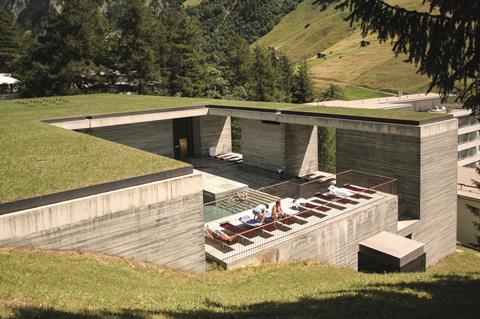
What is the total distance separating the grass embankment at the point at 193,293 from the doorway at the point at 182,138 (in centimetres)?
1861

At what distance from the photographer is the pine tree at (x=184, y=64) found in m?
45.1

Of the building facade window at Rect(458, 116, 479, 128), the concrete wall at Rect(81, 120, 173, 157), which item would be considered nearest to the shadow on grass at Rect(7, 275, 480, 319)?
the concrete wall at Rect(81, 120, 173, 157)

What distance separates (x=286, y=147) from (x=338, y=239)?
946 cm

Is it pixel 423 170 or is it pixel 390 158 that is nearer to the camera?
pixel 423 170

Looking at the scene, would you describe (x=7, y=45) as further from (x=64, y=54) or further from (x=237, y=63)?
(x=237, y=63)

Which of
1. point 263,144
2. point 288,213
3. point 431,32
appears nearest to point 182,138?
point 263,144

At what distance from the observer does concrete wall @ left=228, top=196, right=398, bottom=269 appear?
47.1 feet

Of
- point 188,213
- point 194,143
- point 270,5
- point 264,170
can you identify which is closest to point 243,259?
point 188,213

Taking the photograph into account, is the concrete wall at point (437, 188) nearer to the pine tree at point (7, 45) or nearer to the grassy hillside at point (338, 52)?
the grassy hillside at point (338, 52)

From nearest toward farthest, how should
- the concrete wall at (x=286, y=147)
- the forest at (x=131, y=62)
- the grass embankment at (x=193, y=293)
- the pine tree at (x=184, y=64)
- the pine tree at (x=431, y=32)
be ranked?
the pine tree at (x=431, y=32) → the grass embankment at (x=193, y=293) → the concrete wall at (x=286, y=147) → the forest at (x=131, y=62) → the pine tree at (x=184, y=64)

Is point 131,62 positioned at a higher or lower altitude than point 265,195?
higher

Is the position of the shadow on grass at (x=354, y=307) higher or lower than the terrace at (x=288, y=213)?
higher

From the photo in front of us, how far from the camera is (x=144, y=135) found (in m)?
27.7

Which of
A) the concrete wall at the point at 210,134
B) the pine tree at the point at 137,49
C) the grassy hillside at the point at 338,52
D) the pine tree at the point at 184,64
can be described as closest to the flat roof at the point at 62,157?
the concrete wall at the point at 210,134
